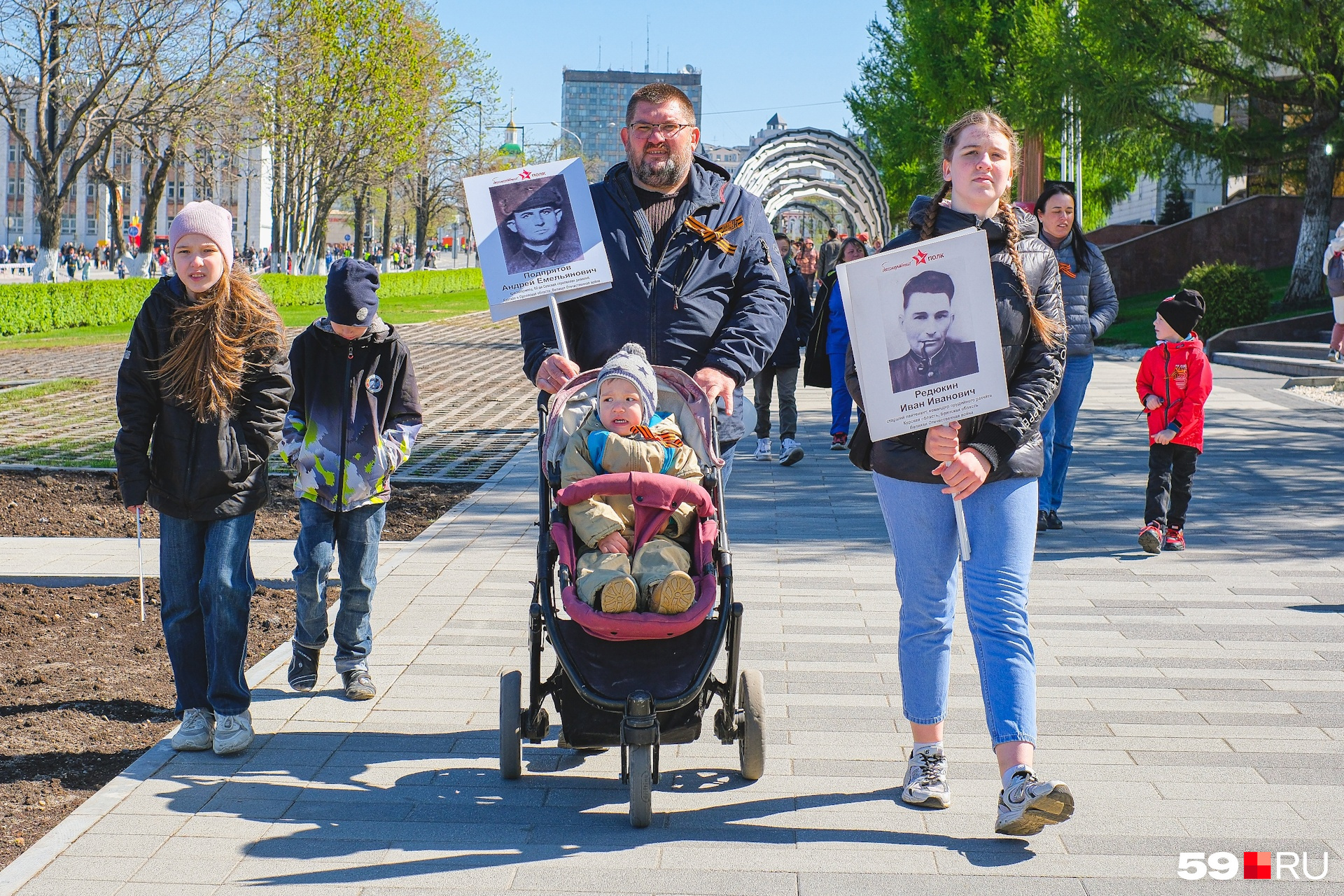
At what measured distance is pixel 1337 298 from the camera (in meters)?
18.6

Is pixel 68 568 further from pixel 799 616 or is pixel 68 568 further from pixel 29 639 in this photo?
pixel 799 616

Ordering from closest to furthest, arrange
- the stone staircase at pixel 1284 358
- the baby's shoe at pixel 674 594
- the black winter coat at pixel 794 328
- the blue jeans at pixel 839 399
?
the baby's shoe at pixel 674 594, the blue jeans at pixel 839 399, the black winter coat at pixel 794 328, the stone staircase at pixel 1284 358

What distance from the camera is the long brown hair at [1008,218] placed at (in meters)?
4.01

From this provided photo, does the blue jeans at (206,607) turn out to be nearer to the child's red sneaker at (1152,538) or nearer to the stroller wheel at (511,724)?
the stroller wheel at (511,724)

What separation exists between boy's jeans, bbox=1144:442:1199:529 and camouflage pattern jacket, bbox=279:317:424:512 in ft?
16.1

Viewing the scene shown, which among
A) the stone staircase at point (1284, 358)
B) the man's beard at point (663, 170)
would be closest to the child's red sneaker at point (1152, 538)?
the man's beard at point (663, 170)

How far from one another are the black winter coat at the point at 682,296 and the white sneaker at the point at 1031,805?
5.50 feet

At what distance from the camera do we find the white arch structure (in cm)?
2631

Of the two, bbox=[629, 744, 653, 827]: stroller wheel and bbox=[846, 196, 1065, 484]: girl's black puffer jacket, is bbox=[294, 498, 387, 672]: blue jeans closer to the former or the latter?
bbox=[629, 744, 653, 827]: stroller wheel

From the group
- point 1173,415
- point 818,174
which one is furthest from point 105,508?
point 818,174

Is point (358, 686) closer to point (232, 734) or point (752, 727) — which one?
point (232, 734)

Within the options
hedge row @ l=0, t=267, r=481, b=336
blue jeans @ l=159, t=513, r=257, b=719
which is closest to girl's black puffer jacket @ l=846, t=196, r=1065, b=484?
blue jeans @ l=159, t=513, r=257, b=719

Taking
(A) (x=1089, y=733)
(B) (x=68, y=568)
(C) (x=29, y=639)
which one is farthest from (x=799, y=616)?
(B) (x=68, y=568)

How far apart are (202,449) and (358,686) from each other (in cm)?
123
